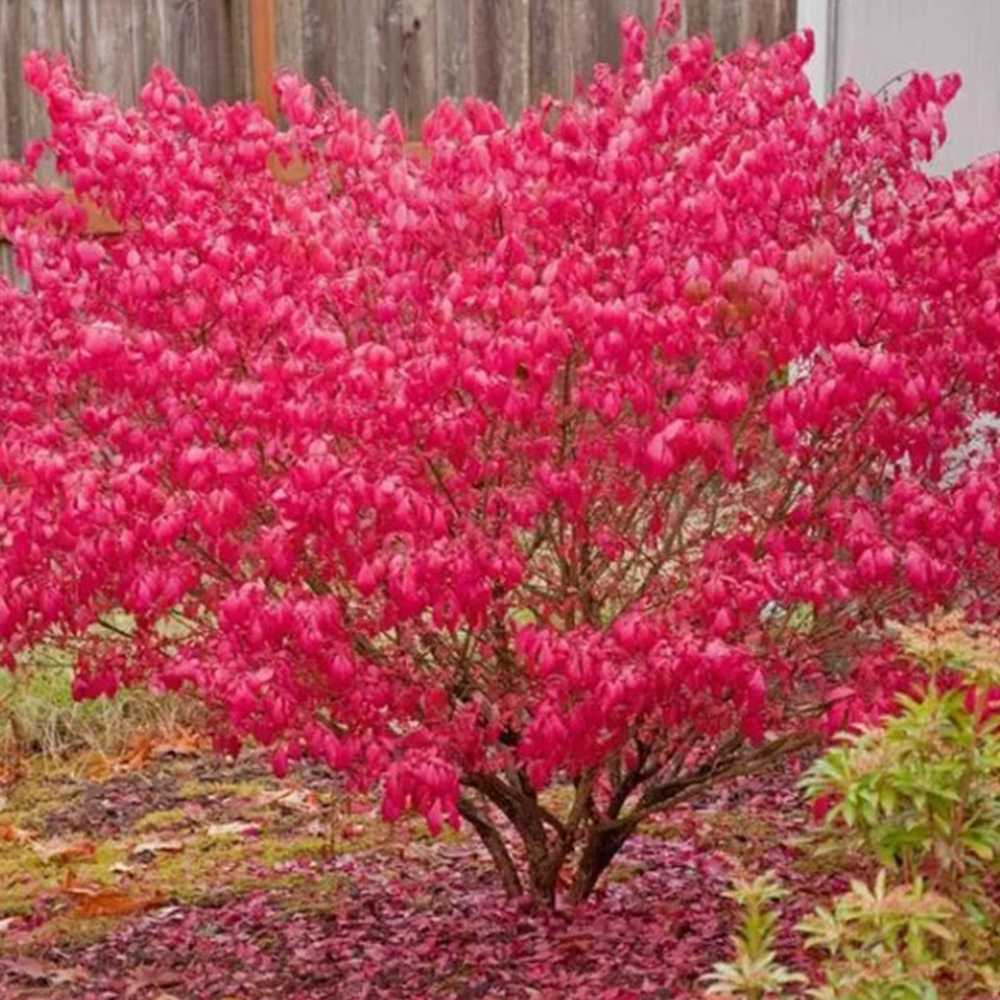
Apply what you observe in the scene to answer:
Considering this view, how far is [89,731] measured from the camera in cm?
941

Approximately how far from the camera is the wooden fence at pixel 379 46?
11281 mm

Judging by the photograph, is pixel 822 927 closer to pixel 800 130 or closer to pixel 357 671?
pixel 357 671

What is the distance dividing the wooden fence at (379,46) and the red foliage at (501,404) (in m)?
5.10

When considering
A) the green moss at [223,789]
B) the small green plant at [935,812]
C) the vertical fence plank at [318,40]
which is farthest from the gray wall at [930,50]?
the small green plant at [935,812]

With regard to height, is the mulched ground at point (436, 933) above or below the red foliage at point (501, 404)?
below

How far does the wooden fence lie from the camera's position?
444 inches

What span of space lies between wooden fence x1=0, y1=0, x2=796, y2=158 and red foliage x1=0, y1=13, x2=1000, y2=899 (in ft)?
16.7

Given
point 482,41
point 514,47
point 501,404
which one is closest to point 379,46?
point 482,41

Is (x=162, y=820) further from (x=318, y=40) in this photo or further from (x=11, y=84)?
(x=318, y=40)

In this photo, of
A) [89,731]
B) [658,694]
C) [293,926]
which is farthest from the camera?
[89,731]

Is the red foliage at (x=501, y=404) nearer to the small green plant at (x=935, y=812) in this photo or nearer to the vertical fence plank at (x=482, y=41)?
the small green plant at (x=935, y=812)

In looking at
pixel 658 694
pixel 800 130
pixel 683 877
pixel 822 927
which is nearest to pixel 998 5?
pixel 800 130

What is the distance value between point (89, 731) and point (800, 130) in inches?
175

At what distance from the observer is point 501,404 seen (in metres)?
5.48
